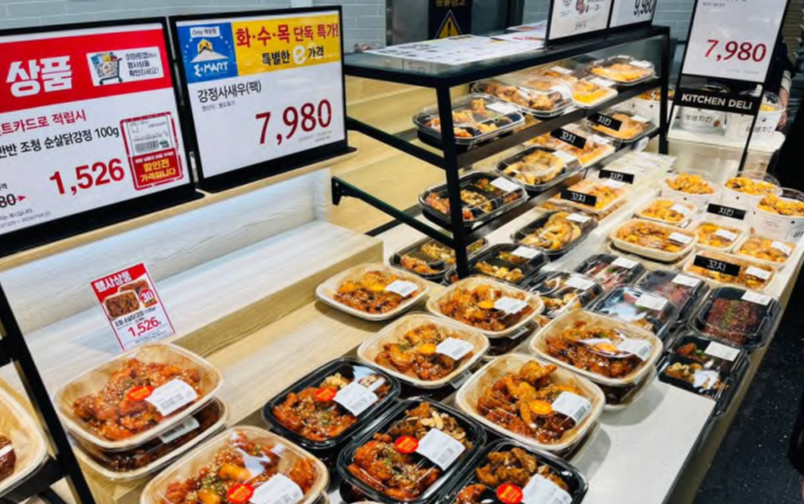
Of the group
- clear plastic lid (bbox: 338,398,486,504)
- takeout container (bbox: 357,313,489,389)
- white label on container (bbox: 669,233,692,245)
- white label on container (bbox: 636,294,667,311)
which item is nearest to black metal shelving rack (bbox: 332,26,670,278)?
takeout container (bbox: 357,313,489,389)

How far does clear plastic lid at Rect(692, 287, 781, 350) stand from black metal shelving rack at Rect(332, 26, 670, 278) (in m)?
0.95

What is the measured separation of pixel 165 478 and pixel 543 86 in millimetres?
2591


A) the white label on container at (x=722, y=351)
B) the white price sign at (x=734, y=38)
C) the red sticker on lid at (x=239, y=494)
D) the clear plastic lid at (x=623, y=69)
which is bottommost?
the white label on container at (x=722, y=351)

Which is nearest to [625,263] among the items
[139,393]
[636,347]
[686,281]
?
[686,281]

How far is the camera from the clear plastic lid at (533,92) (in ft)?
9.72

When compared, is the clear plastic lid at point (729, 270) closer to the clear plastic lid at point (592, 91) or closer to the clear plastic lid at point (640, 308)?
the clear plastic lid at point (640, 308)

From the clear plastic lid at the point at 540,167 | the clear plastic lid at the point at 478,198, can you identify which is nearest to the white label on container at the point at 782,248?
the clear plastic lid at the point at 540,167

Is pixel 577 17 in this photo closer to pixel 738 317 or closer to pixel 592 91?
pixel 592 91

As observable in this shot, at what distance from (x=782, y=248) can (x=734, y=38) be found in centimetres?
134

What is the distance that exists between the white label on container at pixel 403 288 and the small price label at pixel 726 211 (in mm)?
2014

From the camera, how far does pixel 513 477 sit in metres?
1.63

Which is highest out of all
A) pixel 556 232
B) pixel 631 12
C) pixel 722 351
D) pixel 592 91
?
pixel 631 12

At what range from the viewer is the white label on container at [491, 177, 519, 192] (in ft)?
9.50

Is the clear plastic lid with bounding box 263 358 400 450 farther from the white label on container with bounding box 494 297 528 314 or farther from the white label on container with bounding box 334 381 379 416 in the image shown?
the white label on container with bounding box 494 297 528 314
